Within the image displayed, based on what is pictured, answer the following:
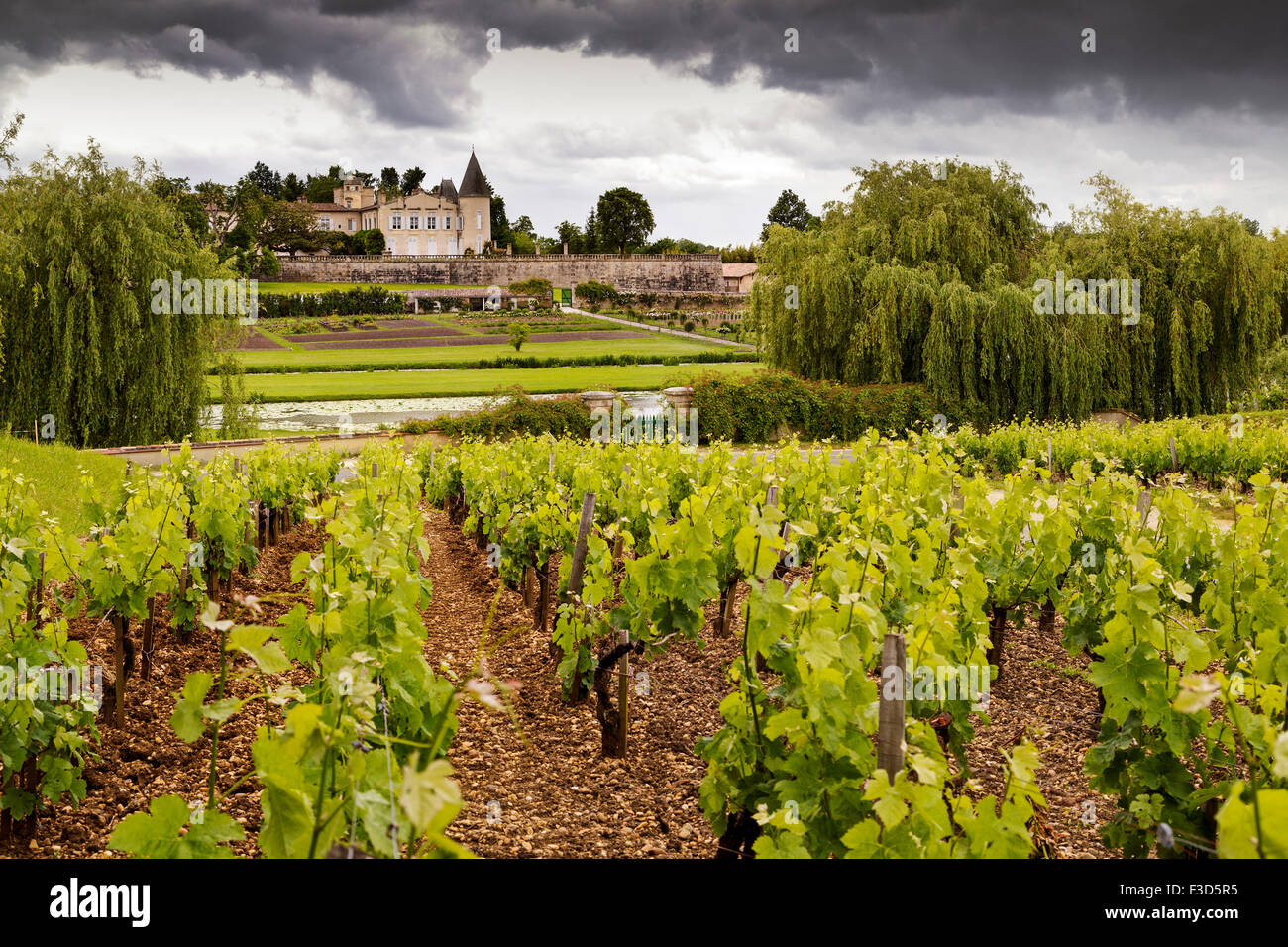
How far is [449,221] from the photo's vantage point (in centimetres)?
10088

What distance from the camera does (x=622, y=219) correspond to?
97.4m

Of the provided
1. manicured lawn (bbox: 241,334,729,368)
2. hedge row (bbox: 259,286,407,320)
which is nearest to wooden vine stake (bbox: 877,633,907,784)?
manicured lawn (bbox: 241,334,729,368)

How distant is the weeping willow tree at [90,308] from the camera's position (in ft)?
62.6

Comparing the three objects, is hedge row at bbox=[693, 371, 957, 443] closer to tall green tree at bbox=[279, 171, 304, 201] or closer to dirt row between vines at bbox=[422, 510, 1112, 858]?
dirt row between vines at bbox=[422, 510, 1112, 858]

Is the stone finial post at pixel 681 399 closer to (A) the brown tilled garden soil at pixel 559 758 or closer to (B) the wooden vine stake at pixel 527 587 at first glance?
(B) the wooden vine stake at pixel 527 587

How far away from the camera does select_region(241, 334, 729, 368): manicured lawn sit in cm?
4600

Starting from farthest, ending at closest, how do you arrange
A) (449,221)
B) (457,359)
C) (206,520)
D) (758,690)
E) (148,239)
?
(449,221) → (457,359) → (148,239) → (206,520) → (758,690)

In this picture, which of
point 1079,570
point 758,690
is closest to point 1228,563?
point 1079,570

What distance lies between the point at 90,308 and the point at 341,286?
66938 millimetres

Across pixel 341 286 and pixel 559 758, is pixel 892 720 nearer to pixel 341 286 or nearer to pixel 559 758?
pixel 559 758

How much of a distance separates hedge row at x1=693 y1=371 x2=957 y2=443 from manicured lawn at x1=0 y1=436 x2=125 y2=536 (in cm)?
1298
